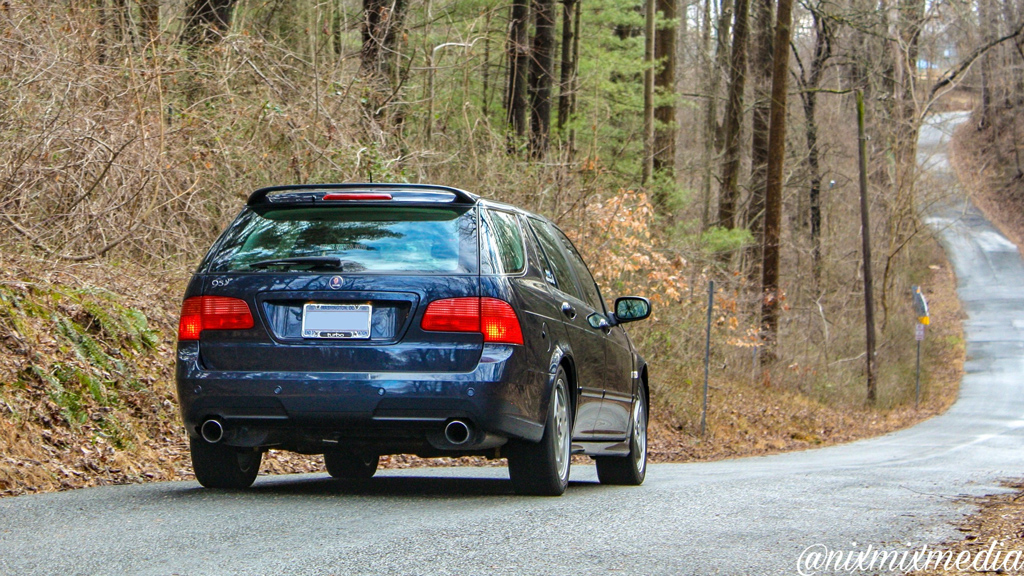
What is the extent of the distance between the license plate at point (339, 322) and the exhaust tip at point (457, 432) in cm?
66

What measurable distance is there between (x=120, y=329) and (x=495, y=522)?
6.38 metres

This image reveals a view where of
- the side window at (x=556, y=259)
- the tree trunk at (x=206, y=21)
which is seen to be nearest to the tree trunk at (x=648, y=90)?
the tree trunk at (x=206, y=21)

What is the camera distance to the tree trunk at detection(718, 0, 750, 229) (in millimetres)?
31188

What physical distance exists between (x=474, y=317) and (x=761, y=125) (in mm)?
32158

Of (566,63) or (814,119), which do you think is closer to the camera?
(566,63)

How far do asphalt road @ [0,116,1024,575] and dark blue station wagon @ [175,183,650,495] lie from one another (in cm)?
41

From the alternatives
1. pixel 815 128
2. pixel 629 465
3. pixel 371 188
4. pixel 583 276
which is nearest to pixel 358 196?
pixel 371 188

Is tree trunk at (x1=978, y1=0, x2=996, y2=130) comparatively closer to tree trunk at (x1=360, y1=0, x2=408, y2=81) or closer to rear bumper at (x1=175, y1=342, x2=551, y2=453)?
tree trunk at (x1=360, y1=0, x2=408, y2=81)

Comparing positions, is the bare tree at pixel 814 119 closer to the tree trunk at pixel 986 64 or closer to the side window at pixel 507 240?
the tree trunk at pixel 986 64

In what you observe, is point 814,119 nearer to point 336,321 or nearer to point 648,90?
point 648,90

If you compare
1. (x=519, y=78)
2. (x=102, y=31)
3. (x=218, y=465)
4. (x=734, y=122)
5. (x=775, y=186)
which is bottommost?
(x=218, y=465)

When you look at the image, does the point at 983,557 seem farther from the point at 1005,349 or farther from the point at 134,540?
the point at 1005,349

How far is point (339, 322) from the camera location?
251 inches

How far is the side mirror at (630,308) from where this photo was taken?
A: 8.68m
